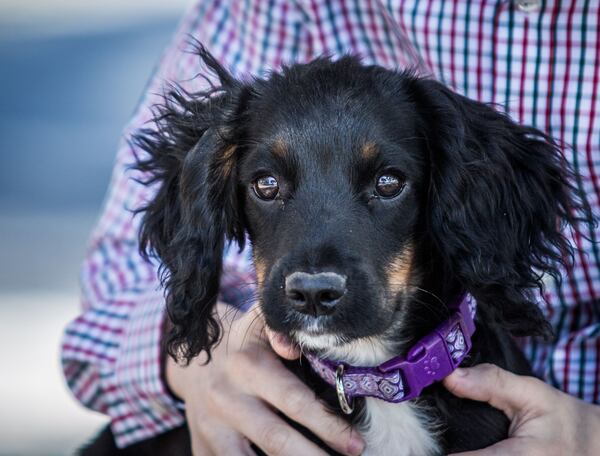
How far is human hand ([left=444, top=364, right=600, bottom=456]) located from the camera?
8.81 feet

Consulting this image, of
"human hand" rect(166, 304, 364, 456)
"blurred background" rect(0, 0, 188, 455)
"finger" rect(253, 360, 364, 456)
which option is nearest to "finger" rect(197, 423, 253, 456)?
"human hand" rect(166, 304, 364, 456)

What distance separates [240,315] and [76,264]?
12.0 feet

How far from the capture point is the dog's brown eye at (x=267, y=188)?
2.78m

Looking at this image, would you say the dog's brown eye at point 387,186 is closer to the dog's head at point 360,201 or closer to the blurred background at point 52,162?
the dog's head at point 360,201

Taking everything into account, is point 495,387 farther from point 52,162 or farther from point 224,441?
point 52,162

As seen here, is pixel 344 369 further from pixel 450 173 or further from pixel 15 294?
pixel 15 294

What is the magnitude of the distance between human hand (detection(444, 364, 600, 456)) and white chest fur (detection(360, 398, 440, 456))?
5.1 inches

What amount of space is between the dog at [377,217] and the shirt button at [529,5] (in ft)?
1.21

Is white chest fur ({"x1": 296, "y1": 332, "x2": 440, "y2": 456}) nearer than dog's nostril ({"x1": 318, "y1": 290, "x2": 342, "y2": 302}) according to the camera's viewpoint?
No

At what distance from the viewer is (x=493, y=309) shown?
9.13 feet

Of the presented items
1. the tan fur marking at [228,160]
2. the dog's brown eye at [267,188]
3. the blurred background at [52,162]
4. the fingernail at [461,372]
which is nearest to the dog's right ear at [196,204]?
the tan fur marking at [228,160]

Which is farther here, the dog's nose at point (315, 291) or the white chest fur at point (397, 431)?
the white chest fur at point (397, 431)

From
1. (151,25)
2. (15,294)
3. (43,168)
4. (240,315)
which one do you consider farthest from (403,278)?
(151,25)

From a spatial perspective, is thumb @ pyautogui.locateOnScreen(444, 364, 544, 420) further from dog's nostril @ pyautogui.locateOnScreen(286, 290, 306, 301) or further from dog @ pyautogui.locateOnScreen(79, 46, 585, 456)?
dog's nostril @ pyautogui.locateOnScreen(286, 290, 306, 301)
